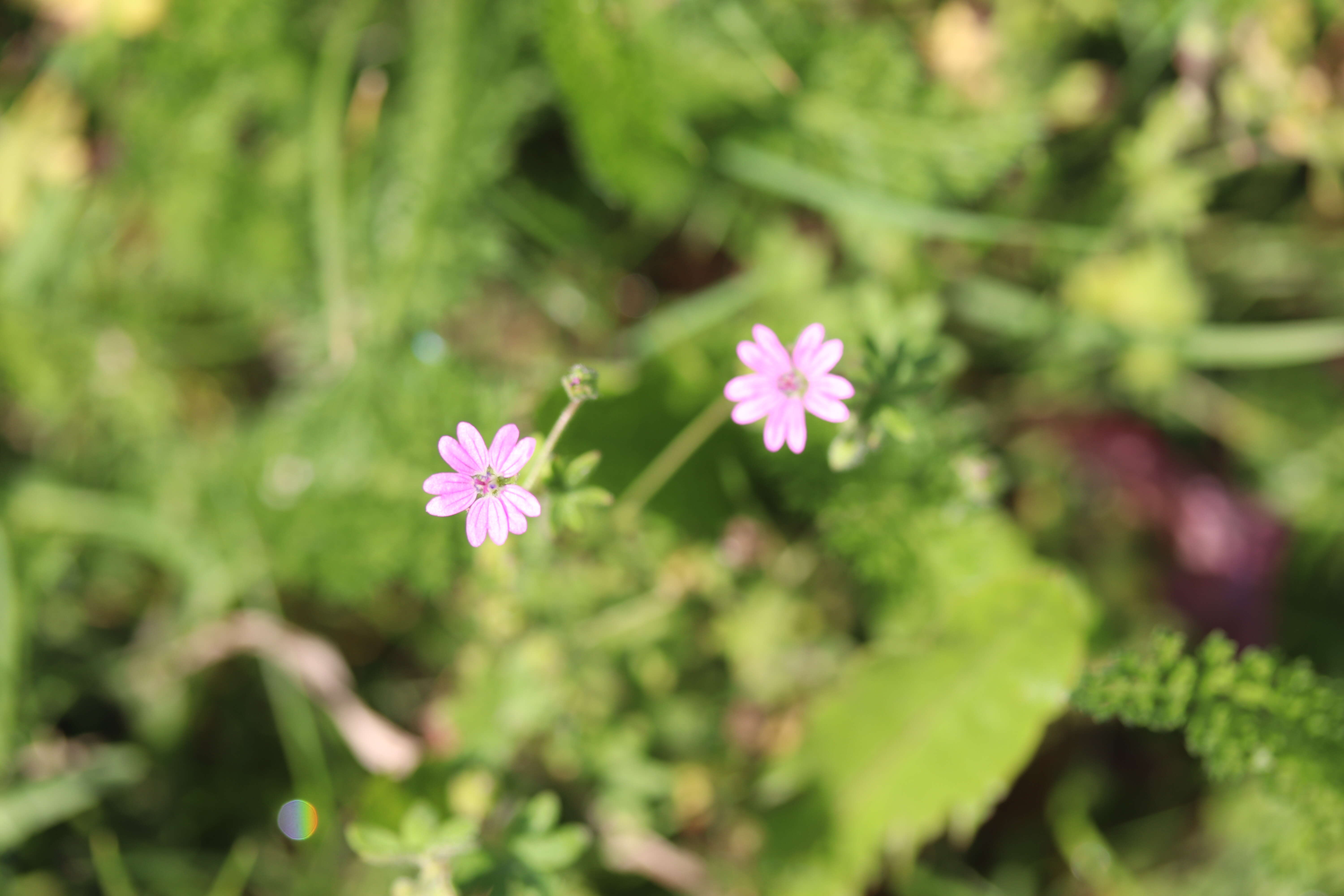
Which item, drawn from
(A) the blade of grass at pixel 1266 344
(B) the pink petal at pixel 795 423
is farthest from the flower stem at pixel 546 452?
(A) the blade of grass at pixel 1266 344

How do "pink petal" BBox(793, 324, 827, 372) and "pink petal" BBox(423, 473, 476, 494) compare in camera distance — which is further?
"pink petal" BBox(793, 324, 827, 372)

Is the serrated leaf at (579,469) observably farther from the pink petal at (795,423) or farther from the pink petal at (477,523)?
the pink petal at (795,423)

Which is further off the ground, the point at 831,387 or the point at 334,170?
the point at 334,170

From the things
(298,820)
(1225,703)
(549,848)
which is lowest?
(549,848)

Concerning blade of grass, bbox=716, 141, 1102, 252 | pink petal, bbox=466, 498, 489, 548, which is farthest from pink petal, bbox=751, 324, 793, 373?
blade of grass, bbox=716, 141, 1102, 252

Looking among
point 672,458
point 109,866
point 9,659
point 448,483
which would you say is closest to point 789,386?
point 448,483

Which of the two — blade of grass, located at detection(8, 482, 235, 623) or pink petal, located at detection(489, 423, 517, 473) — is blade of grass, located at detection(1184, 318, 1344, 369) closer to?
→ pink petal, located at detection(489, 423, 517, 473)

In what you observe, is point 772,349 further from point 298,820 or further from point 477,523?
point 298,820
